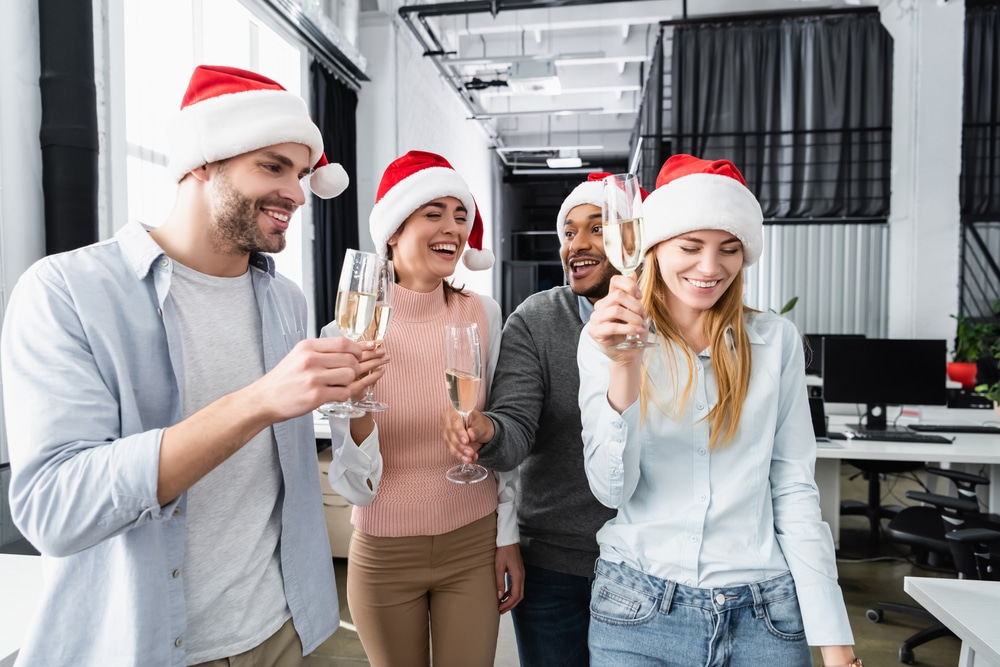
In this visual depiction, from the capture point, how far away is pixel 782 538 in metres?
1.16

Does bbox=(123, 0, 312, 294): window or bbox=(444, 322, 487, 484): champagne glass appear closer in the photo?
bbox=(444, 322, 487, 484): champagne glass

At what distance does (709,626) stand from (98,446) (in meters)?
1.01

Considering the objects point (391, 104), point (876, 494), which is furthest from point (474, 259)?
point (391, 104)

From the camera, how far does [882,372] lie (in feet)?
11.6

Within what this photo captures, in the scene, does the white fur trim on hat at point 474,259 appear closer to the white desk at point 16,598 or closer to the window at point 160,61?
the white desk at point 16,598

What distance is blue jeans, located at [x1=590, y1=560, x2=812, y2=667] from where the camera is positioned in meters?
1.09

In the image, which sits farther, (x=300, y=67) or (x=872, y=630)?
(x=300, y=67)

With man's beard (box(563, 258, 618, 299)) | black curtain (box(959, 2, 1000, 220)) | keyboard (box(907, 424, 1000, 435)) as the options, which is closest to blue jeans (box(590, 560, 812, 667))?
man's beard (box(563, 258, 618, 299))

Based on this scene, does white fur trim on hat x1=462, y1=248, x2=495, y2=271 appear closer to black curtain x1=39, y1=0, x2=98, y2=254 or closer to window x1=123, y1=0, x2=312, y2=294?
black curtain x1=39, y1=0, x2=98, y2=254


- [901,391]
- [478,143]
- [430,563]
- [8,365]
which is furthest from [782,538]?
[478,143]

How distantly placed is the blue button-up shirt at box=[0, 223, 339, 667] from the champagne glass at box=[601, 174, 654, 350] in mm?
741

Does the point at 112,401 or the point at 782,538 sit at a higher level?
the point at 112,401

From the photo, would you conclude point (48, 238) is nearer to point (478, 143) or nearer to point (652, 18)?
point (652, 18)

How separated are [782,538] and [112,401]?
1.15m
